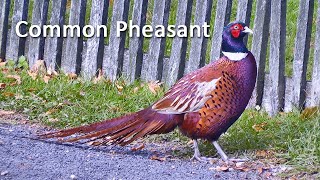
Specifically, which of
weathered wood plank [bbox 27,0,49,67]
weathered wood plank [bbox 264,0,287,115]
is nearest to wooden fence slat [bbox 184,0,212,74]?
weathered wood plank [bbox 264,0,287,115]

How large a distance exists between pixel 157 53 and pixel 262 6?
112 cm

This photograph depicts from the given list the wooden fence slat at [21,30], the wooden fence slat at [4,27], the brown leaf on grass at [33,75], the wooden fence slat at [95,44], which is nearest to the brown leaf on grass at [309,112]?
the wooden fence slat at [95,44]

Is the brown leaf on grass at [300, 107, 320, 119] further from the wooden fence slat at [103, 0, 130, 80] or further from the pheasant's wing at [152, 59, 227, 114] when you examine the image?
the wooden fence slat at [103, 0, 130, 80]

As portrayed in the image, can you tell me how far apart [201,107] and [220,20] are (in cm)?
173

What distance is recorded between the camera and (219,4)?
21.7 ft

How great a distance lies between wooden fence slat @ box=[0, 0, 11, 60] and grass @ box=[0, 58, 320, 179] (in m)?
0.42

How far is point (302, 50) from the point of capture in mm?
6359

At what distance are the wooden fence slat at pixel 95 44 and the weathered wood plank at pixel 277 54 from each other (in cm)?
169

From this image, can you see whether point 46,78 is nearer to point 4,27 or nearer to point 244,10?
point 4,27

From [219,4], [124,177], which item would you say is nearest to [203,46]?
[219,4]

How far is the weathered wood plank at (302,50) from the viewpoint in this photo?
20.7 feet

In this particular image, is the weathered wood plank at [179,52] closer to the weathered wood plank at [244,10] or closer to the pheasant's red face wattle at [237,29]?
the weathered wood plank at [244,10]

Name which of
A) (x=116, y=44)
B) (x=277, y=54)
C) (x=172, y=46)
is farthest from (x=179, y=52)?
(x=277, y=54)

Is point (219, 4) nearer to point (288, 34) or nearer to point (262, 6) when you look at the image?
point (262, 6)
